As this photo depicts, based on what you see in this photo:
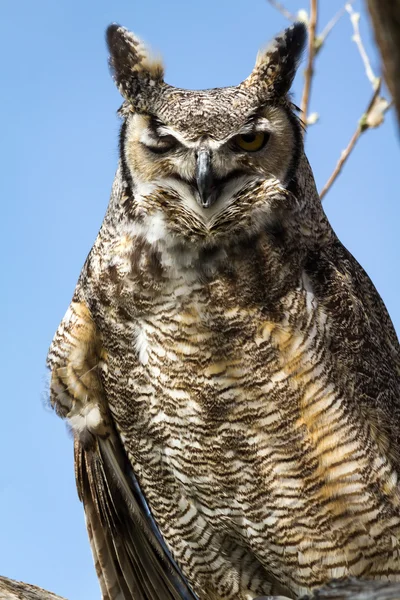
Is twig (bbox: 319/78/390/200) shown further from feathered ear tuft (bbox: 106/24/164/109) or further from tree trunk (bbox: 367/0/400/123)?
tree trunk (bbox: 367/0/400/123)

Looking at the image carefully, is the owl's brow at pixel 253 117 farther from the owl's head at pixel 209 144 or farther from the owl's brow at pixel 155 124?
the owl's brow at pixel 155 124

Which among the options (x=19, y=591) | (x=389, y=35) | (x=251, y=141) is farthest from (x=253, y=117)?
(x=389, y=35)

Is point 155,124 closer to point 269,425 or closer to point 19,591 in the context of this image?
point 269,425

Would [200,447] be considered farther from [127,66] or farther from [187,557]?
[127,66]

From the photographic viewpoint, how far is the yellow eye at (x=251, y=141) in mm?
2762

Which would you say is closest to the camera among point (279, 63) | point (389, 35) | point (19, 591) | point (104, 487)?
point (389, 35)

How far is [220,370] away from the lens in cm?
280

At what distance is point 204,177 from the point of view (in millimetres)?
2582

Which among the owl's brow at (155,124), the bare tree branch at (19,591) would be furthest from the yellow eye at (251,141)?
the bare tree branch at (19,591)

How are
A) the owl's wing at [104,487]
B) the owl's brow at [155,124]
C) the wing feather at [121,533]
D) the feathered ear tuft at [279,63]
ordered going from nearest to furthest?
the owl's brow at [155,124] < the feathered ear tuft at [279,63] < the owl's wing at [104,487] < the wing feather at [121,533]

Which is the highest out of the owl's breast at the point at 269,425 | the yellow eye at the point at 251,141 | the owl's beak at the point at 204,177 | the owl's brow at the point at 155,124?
the owl's brow at the point at 155,124

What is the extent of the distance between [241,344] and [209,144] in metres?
0.70

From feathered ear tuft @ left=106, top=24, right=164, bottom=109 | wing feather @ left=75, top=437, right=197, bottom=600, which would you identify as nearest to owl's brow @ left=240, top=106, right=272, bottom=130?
feathered ear tuft @ left=106, top=24, right=164, bottom=109

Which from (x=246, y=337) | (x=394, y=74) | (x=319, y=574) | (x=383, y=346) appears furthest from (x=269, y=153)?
(x=394, y=74)
